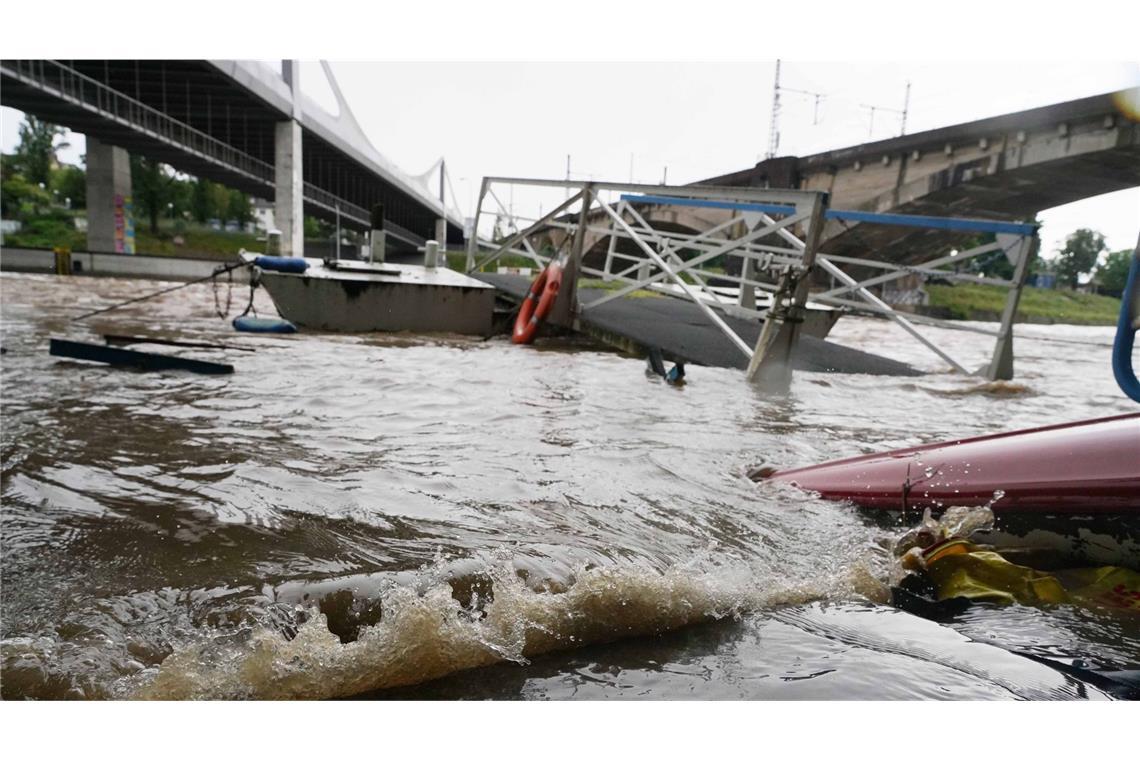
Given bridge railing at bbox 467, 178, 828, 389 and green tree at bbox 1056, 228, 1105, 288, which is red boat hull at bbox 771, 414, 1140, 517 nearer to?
bridge railing at bbox 467, 178, 828, 389

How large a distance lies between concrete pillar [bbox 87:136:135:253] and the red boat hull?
4045 centimetres

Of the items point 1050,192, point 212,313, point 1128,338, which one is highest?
point 1050,192

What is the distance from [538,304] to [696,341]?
2910mm

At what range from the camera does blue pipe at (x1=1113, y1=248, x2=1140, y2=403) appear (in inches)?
69.2

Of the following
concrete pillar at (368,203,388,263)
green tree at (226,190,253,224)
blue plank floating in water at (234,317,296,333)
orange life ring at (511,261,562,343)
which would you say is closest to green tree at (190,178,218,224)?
green tree at (226,190,253,224)

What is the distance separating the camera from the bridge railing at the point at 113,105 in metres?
23.1

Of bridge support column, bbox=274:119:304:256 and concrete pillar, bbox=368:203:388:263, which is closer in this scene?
concrete pillar, bbox=368:203:388:263

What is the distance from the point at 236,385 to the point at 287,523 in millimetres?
3625

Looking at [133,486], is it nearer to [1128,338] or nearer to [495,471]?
[495,471]

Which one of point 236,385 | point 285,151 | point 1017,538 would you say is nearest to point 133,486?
point 236,385

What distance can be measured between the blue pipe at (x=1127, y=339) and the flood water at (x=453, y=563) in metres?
Answer: 0.73

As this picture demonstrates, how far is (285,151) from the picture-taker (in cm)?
3675

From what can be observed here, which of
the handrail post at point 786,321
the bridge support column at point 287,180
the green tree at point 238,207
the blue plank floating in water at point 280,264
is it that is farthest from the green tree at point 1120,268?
the green tree at point 238,207

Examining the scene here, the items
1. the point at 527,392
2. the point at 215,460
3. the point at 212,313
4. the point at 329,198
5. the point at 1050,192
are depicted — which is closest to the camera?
the point at 215,460
